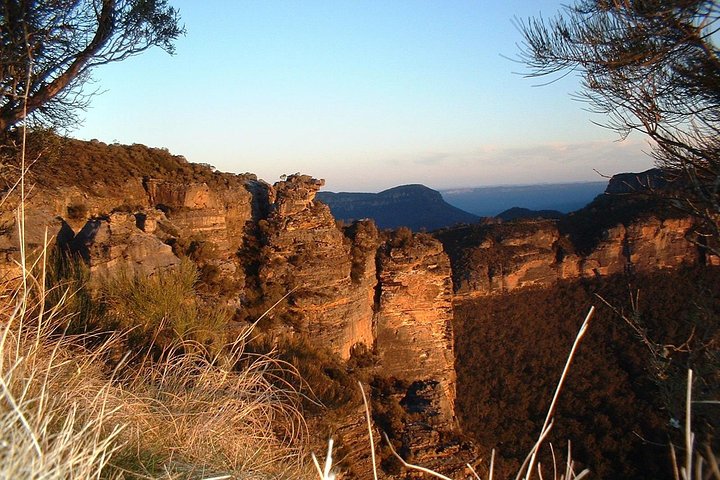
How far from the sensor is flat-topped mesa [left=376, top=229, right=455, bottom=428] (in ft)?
56.5

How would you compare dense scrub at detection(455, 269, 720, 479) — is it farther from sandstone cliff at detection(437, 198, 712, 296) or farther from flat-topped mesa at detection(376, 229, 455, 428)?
flat-topped mesa at detection(376, 229, 455, 428)

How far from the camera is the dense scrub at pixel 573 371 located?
2055 centimetres

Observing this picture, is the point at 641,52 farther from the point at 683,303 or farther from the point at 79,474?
the point at 683,303

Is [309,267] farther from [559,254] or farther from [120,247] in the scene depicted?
[559,254]

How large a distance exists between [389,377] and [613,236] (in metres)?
24.3

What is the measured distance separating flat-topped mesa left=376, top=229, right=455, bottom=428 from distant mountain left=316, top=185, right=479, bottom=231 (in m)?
55.3

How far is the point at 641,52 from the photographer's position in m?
5.02

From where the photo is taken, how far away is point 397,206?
81.4 meters

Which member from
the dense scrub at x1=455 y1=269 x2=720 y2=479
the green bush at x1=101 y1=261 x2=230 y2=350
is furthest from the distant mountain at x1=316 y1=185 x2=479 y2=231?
the green bush at x1=101 y1=261 x2=230 y2=350

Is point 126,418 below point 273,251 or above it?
above

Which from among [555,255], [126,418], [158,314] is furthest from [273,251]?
[555,255]

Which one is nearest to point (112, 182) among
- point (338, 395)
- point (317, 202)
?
point (317, 202)

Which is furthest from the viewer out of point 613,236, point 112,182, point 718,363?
point 613,236

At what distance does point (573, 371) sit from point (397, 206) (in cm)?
5587
